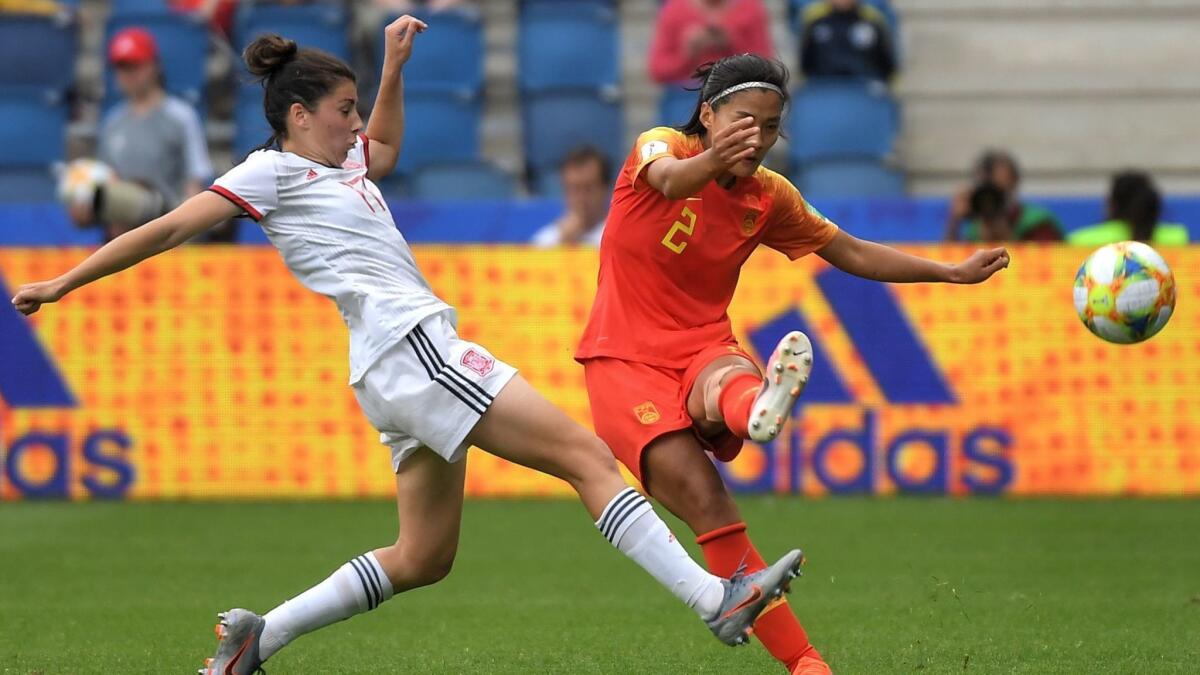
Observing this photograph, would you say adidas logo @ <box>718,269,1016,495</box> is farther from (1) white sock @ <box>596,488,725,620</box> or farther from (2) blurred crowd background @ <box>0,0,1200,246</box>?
(1) white sock @ <box>596,488,725,620</box>

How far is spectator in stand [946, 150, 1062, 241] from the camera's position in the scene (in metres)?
11.7

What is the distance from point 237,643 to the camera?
562 cm

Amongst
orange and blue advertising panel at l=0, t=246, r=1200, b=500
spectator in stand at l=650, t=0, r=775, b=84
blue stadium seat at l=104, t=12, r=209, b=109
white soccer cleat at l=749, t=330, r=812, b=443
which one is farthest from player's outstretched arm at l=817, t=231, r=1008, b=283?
blue stadium seat at l=104, t=12, r=209, b=109

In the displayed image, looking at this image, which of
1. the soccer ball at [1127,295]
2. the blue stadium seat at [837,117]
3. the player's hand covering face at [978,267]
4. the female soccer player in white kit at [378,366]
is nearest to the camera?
the female soccer player in white kit at [378,366]

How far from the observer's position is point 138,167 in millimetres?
11953

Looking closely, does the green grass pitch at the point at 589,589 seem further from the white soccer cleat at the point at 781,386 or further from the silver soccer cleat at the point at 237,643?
the white soccer cleat at the point at 781,386

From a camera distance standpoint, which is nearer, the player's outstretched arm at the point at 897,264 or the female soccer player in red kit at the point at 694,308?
the female soccer player in red kit at the point at 694,308

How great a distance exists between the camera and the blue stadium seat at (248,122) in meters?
14.1

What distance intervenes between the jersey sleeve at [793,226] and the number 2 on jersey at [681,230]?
1.01 feet

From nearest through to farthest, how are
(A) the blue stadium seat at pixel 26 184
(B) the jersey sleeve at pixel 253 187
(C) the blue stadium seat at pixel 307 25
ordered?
(B) the jersey sleeve at pixel 253 187
(A) the blue stadium seat at pixel 26 184
(C) the blue stadium seat at pixel 307 25

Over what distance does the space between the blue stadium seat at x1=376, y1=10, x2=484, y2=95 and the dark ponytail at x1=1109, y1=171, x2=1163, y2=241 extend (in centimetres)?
541

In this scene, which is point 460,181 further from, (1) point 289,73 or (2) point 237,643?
(2) point 237,643

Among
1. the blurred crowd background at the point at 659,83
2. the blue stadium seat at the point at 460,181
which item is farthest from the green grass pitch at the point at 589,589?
the blurred crowd background at the point at 659,83

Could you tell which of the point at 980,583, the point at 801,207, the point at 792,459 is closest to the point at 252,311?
the point at 792,459
